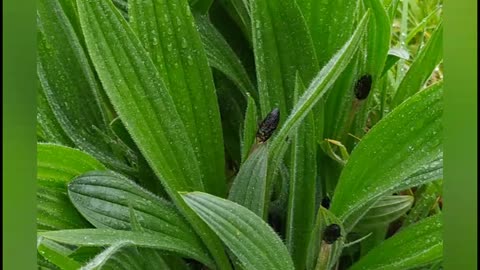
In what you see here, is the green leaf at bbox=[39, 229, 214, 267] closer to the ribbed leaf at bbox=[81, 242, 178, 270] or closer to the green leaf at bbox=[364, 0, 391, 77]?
the ribbed leaf at bbox=[81, 242, 178, 270]

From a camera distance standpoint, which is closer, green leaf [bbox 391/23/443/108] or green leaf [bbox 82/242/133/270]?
green leaf [bbox 82/242/133/270]

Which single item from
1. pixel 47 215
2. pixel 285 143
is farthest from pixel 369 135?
pixel 47 215

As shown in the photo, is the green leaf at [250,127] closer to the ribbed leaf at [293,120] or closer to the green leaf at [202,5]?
the ribbed leaf at [293,120]

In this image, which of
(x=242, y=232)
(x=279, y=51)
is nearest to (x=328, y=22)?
(x=279, y=51)
